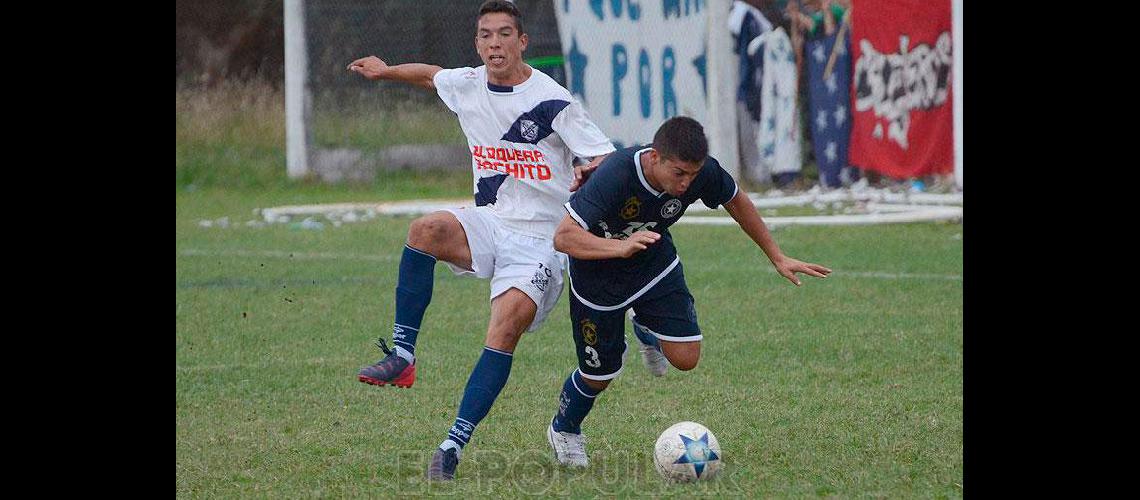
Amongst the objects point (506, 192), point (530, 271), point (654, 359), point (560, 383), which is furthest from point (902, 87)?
point (530, 271)

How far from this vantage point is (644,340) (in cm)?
650

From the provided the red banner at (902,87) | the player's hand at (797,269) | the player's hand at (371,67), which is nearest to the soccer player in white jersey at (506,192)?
the player's hand at (371,67)

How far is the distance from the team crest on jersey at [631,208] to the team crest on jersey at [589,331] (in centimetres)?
47

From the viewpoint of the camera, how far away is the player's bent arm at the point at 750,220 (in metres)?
5.73

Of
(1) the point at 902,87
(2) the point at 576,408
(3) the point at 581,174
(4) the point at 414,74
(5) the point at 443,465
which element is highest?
(1) the point at 902,87

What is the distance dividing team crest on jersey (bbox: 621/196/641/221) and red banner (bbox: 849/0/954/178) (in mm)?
12494

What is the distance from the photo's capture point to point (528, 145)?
6.20m

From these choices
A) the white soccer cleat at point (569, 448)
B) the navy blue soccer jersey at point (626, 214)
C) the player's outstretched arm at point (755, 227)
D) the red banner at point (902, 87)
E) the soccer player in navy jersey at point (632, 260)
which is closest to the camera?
the soccer player in navy jersey at point (632, 260)

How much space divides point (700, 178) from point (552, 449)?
1.34 m

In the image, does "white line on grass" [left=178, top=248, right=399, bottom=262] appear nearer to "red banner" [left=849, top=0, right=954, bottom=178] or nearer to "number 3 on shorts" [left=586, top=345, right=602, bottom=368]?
"number 3 on shorts" [left=586, top=345, right=602, bottom=368]

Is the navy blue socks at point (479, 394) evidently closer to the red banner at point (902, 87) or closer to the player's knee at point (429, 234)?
the player's knee at point (429, 234)

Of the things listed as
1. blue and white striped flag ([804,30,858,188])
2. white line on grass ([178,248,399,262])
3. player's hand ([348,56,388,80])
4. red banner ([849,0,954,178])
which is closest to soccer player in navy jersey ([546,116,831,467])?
player's hand ([348,56,388,80])

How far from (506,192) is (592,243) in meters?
1.11

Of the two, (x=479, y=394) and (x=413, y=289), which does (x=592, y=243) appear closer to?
(x=479, y=394)
